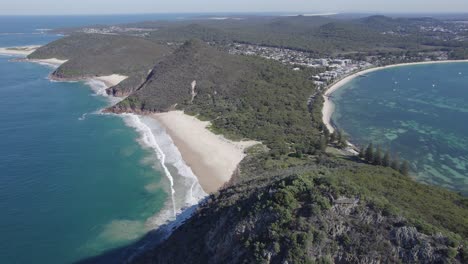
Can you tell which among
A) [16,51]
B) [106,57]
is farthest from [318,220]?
[16,51]

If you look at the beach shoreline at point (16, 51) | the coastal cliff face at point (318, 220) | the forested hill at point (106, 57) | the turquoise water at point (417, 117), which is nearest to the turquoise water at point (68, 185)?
the coastal cliff face at point (318, 220)

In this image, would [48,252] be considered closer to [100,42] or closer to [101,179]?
[101,179]

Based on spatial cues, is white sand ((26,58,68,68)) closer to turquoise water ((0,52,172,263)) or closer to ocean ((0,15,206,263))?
ocean ((0,15,206,263))

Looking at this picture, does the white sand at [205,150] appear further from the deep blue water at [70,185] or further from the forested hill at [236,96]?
the deep blue water at [70,185]

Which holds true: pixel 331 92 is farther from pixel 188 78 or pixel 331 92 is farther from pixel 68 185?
pixel 68 185

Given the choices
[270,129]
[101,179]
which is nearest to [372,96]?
[270,129]

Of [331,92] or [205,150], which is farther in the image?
[331,92]
